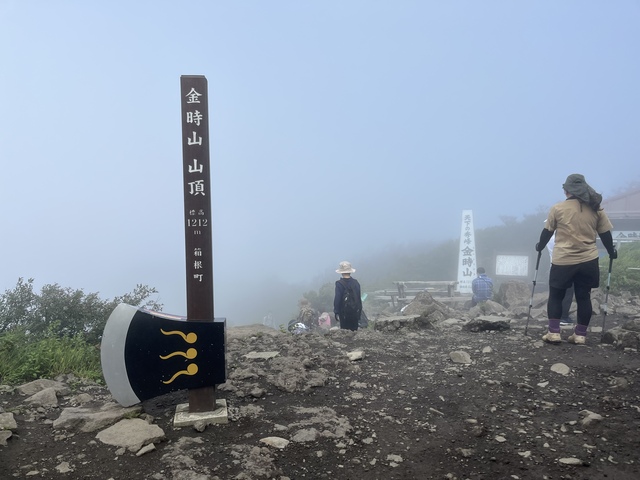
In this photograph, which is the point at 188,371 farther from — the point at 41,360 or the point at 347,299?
the point at 347,299

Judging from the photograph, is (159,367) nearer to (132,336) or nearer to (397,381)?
(132,336)

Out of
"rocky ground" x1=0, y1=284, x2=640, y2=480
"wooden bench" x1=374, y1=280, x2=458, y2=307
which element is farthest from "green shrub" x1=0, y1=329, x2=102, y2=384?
"wooden bench" x1=374, y1=280, x2=458, y2=307

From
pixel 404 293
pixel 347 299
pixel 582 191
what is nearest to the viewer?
pixel 582 191

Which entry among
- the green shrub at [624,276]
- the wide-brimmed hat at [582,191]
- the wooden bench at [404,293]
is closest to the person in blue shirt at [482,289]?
the green shrub at [624,276]

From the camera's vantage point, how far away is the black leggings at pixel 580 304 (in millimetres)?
6391

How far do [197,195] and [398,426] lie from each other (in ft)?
8.65

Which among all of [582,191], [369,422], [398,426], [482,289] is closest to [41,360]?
[369,422]

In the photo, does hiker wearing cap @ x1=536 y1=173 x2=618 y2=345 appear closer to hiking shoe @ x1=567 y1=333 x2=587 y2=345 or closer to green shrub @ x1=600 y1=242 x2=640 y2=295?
hiking shoe @ x1=567 y1=333 x2=587 y2=345

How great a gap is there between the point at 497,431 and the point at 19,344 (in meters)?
5.59

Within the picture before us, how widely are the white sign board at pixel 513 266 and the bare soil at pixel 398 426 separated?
19.4 meters

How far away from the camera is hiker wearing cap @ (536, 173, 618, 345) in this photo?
6289 mm

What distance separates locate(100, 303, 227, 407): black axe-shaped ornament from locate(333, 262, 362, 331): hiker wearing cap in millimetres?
4241

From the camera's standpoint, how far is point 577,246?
20.7ft

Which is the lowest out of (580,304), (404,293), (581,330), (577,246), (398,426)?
(404,293)
